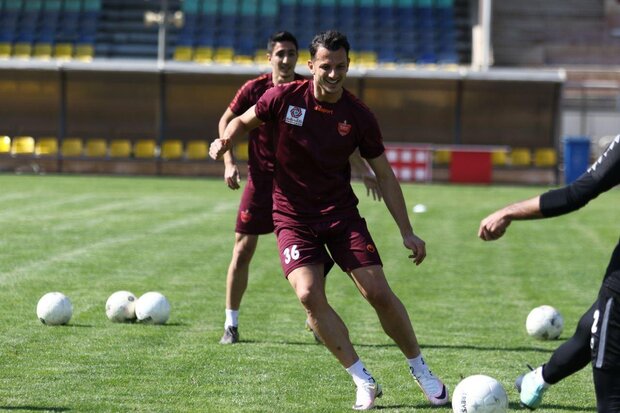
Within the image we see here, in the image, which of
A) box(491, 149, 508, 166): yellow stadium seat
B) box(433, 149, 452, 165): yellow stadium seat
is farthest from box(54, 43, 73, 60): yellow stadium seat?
box(491, 149, 508, 166): yellow stadium seat

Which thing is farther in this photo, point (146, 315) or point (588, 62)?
point (588, 62)

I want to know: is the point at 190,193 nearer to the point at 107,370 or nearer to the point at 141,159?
the point at 141,159

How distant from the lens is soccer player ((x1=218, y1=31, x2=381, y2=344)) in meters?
8.93

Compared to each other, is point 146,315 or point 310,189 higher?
point 310,189

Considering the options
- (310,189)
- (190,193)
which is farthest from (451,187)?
(310,189)

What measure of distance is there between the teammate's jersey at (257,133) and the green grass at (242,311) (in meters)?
1.38

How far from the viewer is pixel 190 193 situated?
28.7m

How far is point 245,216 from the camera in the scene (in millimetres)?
9273

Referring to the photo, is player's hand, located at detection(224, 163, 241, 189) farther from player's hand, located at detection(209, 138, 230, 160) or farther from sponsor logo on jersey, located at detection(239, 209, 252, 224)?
sponsor logo on jersey, located at detection(239, 209, 252, 224)

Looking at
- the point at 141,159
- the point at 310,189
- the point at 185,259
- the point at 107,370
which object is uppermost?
the point at 310,189

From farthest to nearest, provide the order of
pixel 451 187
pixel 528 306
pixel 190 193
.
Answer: pixel 451 187 → pixel 190 193 → pixel 528 306

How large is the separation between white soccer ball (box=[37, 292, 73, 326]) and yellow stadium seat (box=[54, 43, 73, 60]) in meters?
35.3

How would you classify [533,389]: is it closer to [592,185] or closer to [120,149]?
[592,185]

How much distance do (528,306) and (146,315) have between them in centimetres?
418
